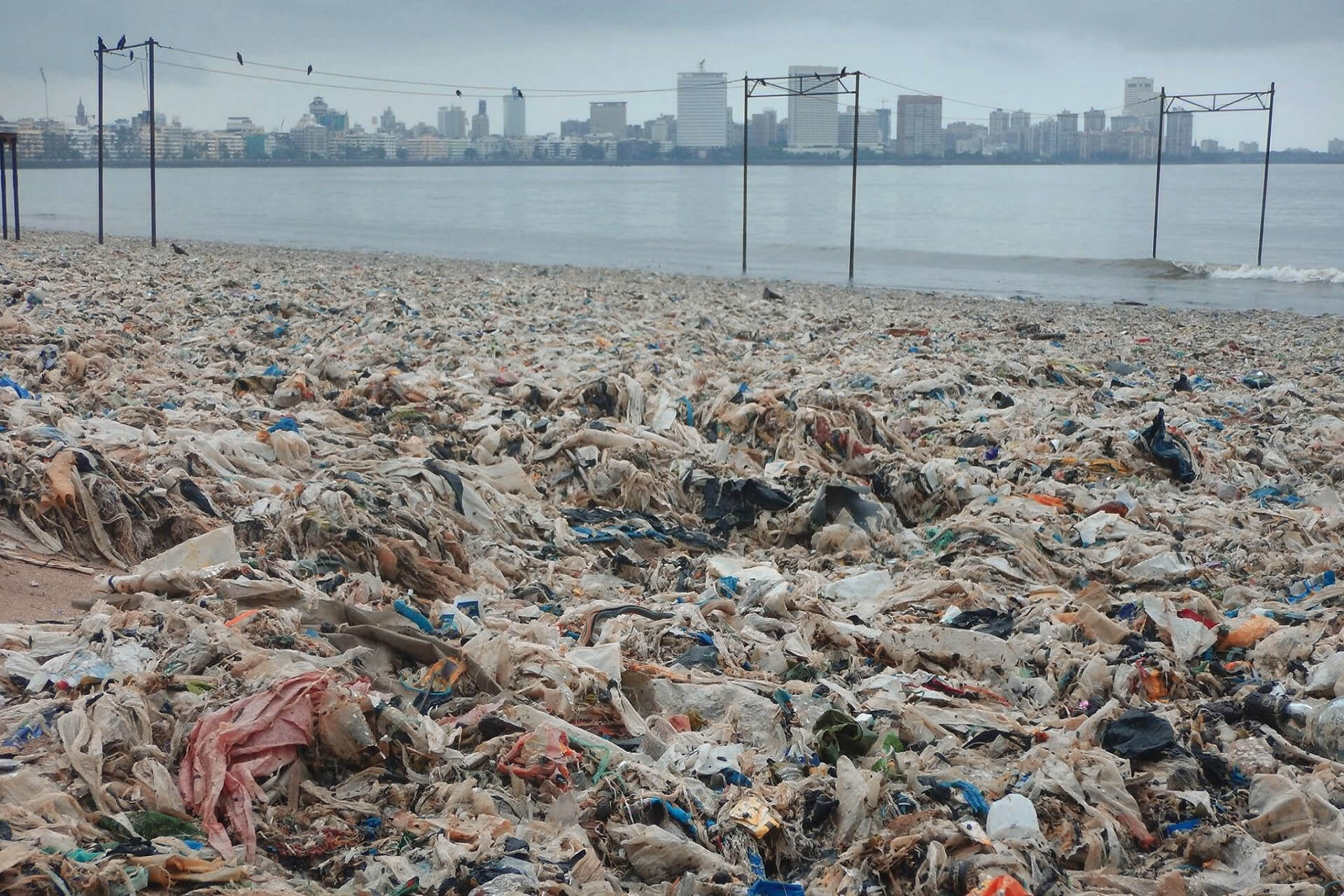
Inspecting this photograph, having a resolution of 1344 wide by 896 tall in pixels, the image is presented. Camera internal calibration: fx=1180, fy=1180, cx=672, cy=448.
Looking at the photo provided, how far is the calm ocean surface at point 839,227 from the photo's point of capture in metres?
39.3

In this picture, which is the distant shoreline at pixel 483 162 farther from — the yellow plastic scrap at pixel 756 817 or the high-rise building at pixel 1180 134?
the yellow plastic scrap at pixel 756 817

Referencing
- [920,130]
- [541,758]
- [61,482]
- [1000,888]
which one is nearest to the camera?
[1000,888]

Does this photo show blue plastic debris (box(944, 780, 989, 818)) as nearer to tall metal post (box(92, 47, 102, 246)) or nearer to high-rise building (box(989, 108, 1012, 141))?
tall metal post (box(92, 47, 102, 246))

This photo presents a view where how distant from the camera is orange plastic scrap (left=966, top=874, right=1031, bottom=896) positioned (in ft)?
12.2


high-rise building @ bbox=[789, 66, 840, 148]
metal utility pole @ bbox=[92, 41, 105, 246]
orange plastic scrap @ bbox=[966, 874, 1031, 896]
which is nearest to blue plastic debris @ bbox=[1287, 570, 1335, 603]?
orange plastic scrap @ bbox=[966, 874, 1031, 896]

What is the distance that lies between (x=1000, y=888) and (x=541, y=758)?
65.0 inches

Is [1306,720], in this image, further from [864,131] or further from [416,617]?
[864,131]

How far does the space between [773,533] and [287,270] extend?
18872 mm

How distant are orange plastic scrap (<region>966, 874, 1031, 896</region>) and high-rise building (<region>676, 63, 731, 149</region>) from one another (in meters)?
122

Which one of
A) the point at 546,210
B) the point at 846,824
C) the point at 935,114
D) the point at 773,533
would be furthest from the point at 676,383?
the point at 935,114

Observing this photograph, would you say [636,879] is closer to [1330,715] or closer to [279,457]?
[1330,715]

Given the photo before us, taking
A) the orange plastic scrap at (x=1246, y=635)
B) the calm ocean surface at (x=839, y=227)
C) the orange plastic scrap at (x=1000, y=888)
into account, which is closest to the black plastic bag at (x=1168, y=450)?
the orange plastic scrap at (x=1246, y=635)

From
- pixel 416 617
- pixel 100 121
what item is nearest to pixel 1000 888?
pixel 416 617

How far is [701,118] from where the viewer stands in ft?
459
